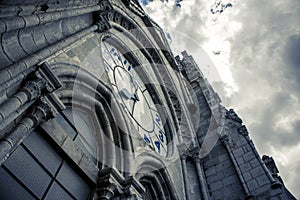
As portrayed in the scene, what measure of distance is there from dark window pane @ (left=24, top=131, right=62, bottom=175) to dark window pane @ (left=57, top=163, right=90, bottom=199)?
148mm

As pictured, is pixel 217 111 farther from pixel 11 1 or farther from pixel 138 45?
pixel 11 1

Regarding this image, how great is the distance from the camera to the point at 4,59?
2.80 meters

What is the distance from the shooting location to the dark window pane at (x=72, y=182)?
3.55 metres

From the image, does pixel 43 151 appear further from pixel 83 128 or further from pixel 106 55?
pixel 106 55

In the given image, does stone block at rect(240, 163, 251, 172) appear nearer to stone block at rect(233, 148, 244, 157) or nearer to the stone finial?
stone block at rect(233, 148, 244, 157)

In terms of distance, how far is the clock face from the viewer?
20.9ft

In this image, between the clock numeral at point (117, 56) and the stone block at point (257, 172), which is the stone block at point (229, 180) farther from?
the clock numeral at point (117, 56)

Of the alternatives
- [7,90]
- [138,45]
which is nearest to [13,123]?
[7,90]

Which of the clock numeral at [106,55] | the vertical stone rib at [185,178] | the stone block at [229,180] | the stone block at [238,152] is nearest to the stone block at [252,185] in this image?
the stone block at [229,180]

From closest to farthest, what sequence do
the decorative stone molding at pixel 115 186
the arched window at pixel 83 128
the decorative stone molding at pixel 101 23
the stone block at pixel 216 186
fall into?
the decorative stone molding at pixel 115 186, the arched window at pixel 83 128, the decorative stone molding at pixel 101 23, the stone block at pixel 216 186

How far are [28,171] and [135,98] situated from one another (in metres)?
4.33

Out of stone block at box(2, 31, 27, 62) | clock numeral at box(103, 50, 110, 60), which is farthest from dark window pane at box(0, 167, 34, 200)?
clock numeral at box(103, 50, 110, 60)

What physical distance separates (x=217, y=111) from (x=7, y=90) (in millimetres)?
7688

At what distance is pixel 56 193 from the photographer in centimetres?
335
